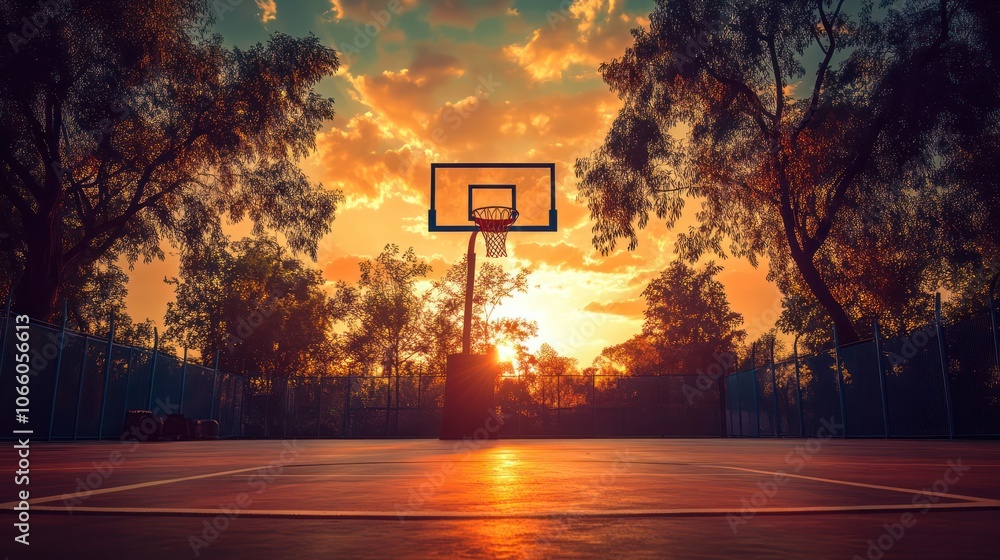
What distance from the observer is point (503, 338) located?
1666 inches

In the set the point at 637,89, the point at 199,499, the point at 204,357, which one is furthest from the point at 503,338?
the point at 199,499

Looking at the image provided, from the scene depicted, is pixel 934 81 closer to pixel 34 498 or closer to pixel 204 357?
pixel 34 498

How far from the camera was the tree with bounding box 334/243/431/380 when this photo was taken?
41.5 metres

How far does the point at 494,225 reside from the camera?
Answer: 1795 centimetres

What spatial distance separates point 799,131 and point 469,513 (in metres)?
18.4

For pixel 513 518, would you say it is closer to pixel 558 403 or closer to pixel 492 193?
pixel 492 193

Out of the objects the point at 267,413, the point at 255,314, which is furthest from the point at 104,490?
the point at 255,314

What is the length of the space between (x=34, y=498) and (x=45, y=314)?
15.4 meters

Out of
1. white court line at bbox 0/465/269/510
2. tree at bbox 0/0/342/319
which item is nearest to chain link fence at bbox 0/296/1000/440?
tree at bbox 0/0/342/319

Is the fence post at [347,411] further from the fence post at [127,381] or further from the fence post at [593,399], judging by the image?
the fence post at [127,381]

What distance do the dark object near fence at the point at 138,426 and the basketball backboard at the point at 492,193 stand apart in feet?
26.4

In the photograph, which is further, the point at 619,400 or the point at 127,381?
the point at 619,400

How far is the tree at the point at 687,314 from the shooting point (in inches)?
1917

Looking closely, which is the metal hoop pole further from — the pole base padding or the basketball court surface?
the basketball court surface
